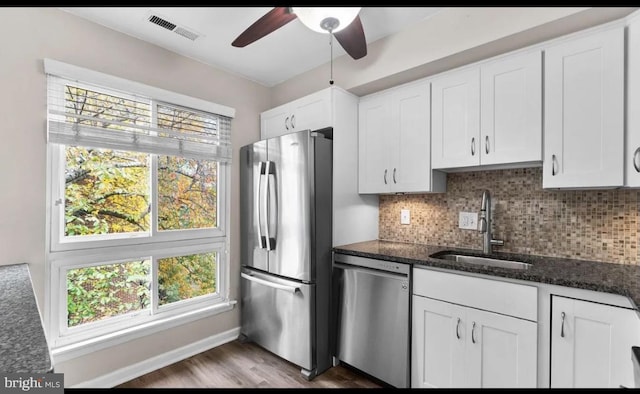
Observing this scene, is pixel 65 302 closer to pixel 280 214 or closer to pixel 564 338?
pixel 280 214

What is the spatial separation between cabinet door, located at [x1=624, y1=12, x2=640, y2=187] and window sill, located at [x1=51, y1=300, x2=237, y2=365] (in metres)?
2.97

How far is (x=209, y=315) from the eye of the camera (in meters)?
2.68

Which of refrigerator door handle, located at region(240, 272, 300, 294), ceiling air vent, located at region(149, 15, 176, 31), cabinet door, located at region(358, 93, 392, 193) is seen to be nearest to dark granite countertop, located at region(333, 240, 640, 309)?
refrigerator door handle, located at region(240, 272, 300, 294)

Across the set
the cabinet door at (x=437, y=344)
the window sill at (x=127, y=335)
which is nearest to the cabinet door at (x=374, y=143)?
the cabinet door at (x=437, y=344)

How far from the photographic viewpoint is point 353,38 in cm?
179

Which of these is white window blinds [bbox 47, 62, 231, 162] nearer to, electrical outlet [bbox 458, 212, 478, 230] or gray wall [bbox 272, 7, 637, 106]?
gray wall [bbox 272, 7, 637, 106]

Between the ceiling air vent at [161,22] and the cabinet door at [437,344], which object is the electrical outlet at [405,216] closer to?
the cabinet door at [437,344]

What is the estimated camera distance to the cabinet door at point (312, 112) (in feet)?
8.00

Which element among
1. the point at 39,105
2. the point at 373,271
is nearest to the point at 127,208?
the point at 39,105

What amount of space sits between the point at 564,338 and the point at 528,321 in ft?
0.49

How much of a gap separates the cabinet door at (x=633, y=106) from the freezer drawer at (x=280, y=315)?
76.5 inches

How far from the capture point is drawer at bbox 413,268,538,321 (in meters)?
1.52

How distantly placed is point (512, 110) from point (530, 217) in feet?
2.42

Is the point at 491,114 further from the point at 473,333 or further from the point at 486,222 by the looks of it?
the point at 473,333
